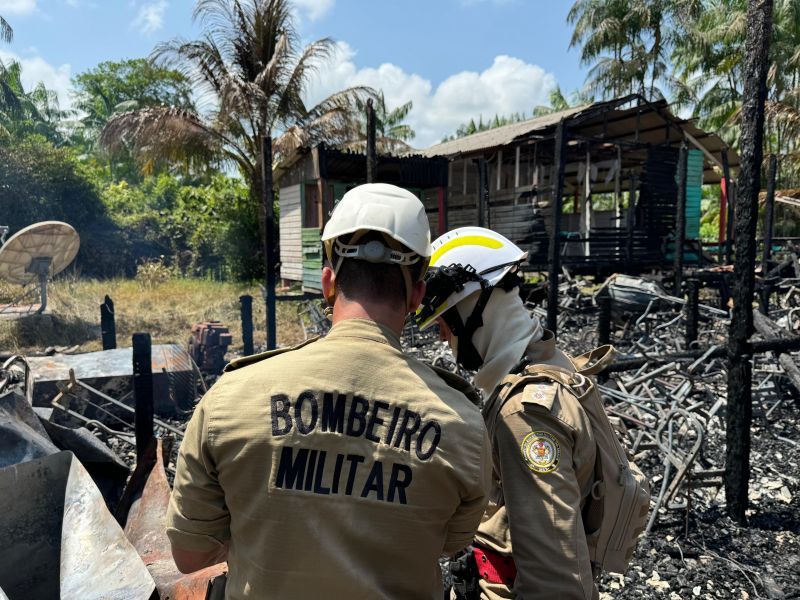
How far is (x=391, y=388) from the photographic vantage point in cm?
118

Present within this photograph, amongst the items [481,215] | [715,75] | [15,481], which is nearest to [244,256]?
[481,215]

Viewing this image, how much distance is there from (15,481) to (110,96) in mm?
48793

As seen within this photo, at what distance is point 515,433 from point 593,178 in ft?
54.3

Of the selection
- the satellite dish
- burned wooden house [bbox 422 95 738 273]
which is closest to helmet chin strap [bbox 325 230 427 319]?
the satellite dish

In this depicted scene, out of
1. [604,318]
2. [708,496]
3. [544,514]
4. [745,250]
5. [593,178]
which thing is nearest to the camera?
[544,514]

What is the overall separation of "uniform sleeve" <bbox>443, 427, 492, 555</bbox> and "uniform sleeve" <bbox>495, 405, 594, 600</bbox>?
0.51 feet

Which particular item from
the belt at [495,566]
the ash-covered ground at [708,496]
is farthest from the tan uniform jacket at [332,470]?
the ash-covered ground at [708,496]

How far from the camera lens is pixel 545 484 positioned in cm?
137

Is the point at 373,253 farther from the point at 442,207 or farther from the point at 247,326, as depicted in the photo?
the point at 442,207

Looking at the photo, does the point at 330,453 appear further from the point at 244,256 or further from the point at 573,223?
the point at 244,256

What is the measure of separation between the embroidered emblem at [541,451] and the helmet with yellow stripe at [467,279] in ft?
1.61

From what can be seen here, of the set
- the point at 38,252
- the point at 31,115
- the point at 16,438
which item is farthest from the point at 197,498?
the point at 31,115

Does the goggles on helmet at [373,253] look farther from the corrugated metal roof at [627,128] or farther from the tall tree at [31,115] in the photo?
the tall tree at [31,115]

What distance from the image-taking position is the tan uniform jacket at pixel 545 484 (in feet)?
4.37
